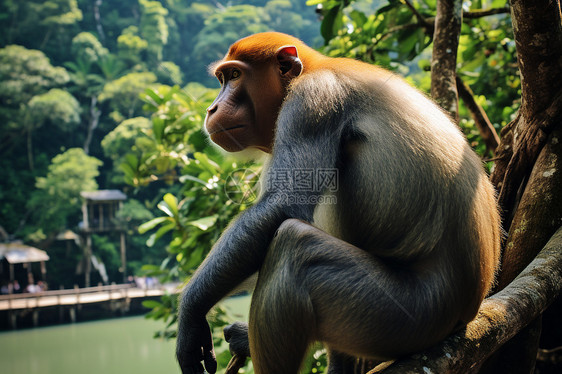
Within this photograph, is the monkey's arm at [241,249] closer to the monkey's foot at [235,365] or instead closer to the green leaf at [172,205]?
the monkey's foot at [235,365]

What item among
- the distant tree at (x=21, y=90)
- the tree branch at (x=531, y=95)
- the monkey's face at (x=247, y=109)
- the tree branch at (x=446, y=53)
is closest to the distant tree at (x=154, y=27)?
the distant tree at (x=21, y=90)

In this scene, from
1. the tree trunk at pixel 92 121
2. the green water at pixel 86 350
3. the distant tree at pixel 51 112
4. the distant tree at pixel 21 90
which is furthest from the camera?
the tree trunk at pixel 92 121

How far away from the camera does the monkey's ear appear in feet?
10.8

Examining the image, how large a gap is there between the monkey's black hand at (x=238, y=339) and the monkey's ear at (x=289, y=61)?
171 centimetres

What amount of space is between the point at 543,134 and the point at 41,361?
3110cm

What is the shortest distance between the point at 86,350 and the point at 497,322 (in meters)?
31.3

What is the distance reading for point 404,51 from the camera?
512 cm

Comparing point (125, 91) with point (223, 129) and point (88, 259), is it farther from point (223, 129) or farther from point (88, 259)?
point (223, 129)

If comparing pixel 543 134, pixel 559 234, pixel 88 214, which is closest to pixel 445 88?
pixel 543 134

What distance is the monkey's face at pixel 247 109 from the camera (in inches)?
128

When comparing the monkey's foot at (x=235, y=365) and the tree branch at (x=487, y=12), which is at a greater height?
the tree branch at (x=487, y=12)

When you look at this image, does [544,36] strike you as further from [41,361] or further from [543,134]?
[41,361]

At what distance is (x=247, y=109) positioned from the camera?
329cm

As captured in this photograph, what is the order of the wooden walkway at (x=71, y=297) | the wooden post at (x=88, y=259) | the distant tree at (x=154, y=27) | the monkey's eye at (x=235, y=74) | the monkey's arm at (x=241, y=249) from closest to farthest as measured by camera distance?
the monkey's arm at (x=241, y=249), the monkey's eye at (x=235, y=74), the wooden walkway at (x=71, y=297), the wooden post at (x=88, y=259), the distant tree at (x=154, y=27)
